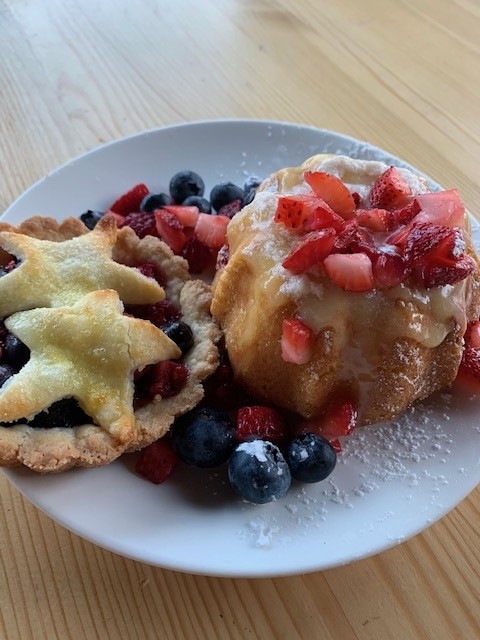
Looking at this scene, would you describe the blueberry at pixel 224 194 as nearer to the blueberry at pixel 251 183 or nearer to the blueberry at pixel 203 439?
the blueberry at pixel 251 183

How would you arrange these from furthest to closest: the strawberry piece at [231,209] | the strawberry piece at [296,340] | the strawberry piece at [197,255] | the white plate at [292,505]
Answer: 1. the strawberry piece at [231,209]
2. the strawberry piece at [197,255]
3. the strawberry piece at [296,340]
4. the white plate at [292,505]

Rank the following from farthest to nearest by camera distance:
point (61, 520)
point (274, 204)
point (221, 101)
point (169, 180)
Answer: point (221, 101) → point (169, 180) → point (274, 204) → point (61, 520)

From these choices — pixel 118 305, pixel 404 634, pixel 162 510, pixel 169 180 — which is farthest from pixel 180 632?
pixel 169 180

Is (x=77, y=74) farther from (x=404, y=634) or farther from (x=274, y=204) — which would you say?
(x=404, y=634)

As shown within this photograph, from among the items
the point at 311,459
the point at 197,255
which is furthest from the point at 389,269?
the point at 197,255

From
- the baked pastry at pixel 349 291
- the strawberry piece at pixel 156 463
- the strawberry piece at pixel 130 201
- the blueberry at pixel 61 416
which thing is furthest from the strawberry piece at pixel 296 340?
the strawberry piece at pixel 130 201

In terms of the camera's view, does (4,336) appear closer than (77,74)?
Yes
